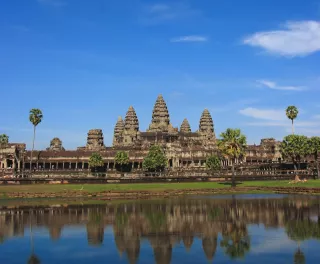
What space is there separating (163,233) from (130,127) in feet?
511

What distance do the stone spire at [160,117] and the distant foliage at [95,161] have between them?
55.3 metres

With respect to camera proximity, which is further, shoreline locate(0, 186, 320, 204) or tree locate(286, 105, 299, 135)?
tree locate(286, 105, 299, 135)

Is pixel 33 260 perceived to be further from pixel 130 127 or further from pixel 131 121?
pixel 131 121

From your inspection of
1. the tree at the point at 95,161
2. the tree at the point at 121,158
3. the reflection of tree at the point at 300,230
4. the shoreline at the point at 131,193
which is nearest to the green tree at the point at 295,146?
the shoreline at the point at 131,193

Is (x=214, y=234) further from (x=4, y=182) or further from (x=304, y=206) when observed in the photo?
(x=4, y=182)

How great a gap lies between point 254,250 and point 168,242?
5.50 m

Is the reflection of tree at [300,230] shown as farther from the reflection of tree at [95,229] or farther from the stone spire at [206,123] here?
the stone spire at [206,123]

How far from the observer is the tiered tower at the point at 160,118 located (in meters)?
179

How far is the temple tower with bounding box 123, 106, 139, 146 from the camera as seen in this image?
600ft

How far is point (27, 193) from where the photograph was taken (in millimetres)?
62406

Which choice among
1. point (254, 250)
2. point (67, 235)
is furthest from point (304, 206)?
point (67, 235)

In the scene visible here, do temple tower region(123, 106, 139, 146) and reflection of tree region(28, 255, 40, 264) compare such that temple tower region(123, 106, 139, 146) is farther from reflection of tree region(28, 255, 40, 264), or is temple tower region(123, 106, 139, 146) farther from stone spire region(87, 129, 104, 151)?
reflection of tree region(28, 255, 40, 264)

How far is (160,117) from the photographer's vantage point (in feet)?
595

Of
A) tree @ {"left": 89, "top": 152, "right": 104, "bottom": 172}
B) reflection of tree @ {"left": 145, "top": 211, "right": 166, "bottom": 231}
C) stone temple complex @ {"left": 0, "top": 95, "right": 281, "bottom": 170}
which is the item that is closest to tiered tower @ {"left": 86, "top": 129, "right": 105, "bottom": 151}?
stone temple complex @ {"left": 0, "top": 95, "right": 281, "bottom": 170}
